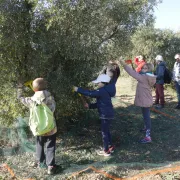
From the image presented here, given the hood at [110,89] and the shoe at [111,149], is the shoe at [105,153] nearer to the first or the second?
the shoe at [111,149]

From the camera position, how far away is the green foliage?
4.67 metres

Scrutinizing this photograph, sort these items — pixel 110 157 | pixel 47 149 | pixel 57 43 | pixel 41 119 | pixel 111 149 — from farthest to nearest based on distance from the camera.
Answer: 1. pixel 111 149
2. pixel 110 157
3. pixel 57 43
4. pixel 47 149
5. pixel 41 119

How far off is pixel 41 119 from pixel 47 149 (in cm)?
51

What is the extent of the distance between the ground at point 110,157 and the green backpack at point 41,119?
2.26ft

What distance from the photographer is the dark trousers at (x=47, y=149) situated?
4297 mm

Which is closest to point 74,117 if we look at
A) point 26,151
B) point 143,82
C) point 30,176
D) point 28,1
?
point 26,151

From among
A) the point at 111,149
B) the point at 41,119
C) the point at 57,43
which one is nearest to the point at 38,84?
the point at 41,119

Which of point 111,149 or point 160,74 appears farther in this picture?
point 160,74

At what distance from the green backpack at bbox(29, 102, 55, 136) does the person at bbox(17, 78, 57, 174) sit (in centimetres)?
9

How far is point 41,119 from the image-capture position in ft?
13.8

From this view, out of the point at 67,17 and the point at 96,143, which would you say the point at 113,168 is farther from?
the point at 67,17

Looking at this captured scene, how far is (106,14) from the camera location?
540 cm

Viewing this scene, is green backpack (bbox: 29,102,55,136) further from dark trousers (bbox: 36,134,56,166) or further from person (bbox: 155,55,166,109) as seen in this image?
person (bbox: 155,55,166,109)

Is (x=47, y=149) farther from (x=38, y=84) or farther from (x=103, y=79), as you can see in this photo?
(x=103, y=79)
